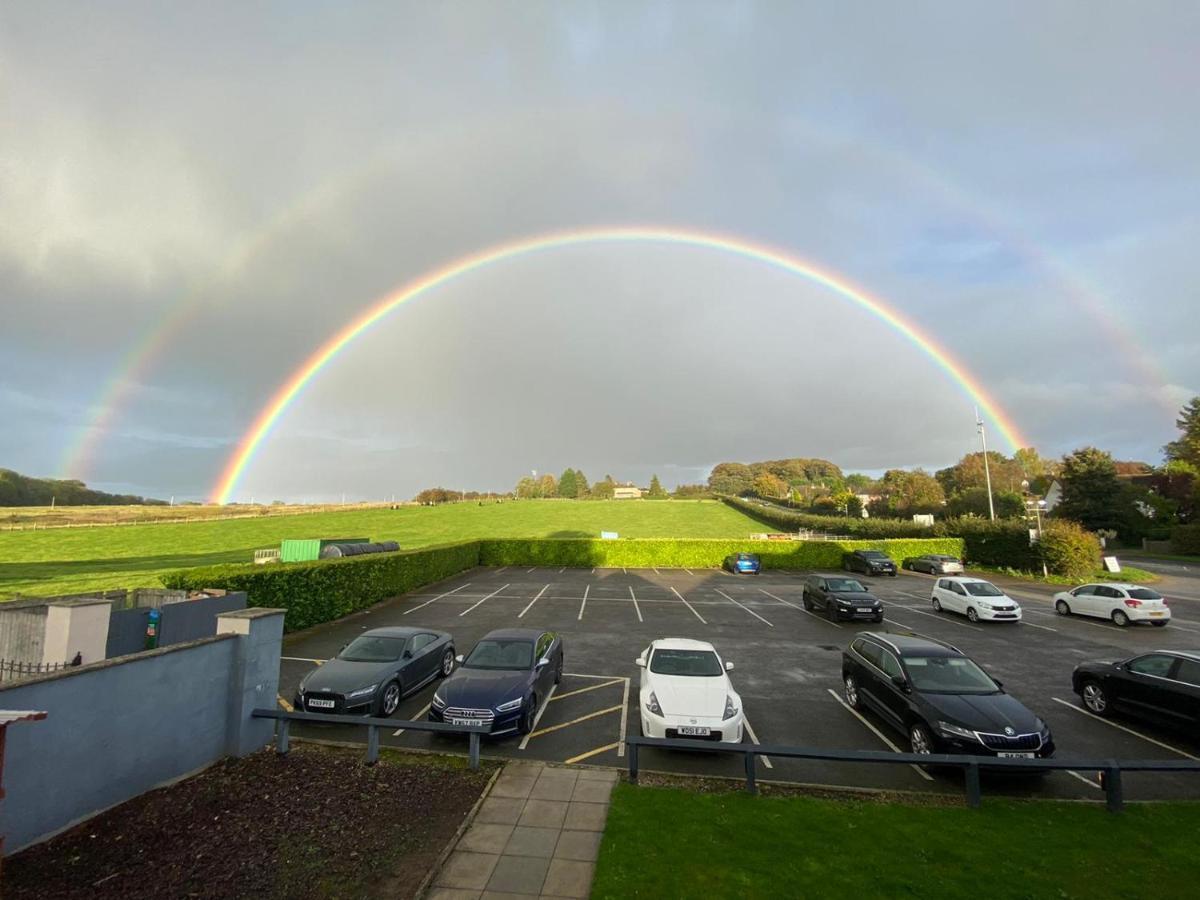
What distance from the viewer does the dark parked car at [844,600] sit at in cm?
2152

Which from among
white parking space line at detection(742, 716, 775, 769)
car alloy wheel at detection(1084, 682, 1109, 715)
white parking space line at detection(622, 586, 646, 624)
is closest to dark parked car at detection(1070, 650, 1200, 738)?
car alloy wheel at detection(1084, 682, 1109, 715)

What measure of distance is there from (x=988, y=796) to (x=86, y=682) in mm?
12316

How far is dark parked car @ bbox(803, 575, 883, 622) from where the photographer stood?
2152cm

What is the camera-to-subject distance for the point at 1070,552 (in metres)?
33.9

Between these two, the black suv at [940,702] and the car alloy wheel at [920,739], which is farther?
the car alloy wheel at [920,739]

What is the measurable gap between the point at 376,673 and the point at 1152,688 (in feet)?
50.9

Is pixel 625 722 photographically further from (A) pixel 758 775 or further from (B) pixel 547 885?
(B) pixel 547 885

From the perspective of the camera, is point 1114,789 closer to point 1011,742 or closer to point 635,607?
point 1011,742

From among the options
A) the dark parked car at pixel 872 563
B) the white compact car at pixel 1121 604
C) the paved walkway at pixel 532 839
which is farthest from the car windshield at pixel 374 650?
the dark parked car at pixel 872 563

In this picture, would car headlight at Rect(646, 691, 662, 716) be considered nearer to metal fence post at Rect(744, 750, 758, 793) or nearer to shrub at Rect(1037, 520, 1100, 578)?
metal fence post at Rect(744, 750, 758, 793)

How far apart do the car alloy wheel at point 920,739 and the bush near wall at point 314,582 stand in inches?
617

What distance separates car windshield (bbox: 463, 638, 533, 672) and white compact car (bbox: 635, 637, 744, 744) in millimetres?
2478

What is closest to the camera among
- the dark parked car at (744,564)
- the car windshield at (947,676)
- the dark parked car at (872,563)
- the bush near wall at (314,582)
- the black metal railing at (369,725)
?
the black metal railing at (369,725)

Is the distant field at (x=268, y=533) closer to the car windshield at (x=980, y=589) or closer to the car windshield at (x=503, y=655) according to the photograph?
the car windshield at (x=503, y=655)
